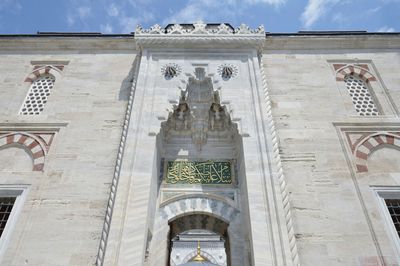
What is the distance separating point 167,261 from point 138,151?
1775 millimetres

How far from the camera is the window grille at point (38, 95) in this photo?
6.43 metres

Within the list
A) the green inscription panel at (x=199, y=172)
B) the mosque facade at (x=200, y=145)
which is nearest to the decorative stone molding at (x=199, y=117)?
the mosque facade at (x=200, y=145)

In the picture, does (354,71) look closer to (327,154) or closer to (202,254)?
(327,154)

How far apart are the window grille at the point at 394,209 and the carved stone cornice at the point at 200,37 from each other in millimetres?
3723

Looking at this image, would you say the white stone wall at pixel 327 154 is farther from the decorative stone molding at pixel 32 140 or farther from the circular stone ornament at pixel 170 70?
the decorative stone molding at pixel 32 140

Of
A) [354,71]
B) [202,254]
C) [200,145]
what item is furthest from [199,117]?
[202,254]

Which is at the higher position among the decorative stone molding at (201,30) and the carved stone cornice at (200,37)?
the decorative stone molding at (201,30)

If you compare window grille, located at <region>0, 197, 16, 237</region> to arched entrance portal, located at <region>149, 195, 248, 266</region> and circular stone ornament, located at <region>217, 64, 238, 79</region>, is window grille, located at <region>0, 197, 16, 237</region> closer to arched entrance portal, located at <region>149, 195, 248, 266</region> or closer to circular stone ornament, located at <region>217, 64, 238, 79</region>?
arched entrance portal, located at <region>149, 195, 248, 266</region>

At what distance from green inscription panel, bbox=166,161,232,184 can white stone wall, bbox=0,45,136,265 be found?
3.51 feet

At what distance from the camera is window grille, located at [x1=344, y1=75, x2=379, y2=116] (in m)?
6.40

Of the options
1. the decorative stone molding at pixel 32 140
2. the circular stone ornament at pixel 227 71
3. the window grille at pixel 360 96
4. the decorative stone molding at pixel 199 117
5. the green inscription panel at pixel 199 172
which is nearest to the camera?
the decorative stone molding at pixel 32 140

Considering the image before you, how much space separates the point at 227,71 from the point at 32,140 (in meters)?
3.75

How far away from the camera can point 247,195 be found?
15.4 feet

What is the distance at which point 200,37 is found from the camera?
6.69 meters
